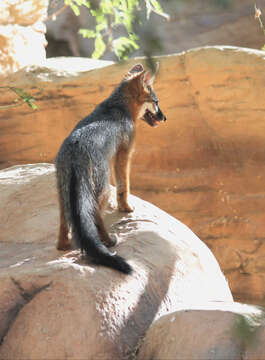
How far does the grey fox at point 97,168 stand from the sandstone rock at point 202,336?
540mm

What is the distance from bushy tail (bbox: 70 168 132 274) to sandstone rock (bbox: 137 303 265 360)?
1.69 ft

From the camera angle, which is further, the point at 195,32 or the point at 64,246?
the point at 195,32

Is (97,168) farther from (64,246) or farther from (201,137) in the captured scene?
(201,137)

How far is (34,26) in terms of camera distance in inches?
426

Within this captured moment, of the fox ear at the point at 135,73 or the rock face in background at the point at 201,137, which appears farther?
the rock face in background at the point at 201,137

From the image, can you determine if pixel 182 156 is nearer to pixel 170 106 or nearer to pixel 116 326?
pixel 170 106

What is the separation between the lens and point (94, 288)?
3176 mm

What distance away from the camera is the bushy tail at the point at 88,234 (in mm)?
3375

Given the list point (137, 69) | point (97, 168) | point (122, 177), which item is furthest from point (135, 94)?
point (97, 168)

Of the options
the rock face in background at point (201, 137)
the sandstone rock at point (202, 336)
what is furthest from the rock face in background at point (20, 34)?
the sandstone rock at point (202, 336)

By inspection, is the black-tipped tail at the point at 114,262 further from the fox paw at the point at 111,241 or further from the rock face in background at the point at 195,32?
the rock face in background at the point at 195,32

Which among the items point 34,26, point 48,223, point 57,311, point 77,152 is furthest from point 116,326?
point 34,26

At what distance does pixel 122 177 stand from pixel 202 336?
7.02ft

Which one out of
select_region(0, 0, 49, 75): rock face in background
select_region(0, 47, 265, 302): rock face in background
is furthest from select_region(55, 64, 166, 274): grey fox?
select_region(0, 0, 49, 75): rock face in background
